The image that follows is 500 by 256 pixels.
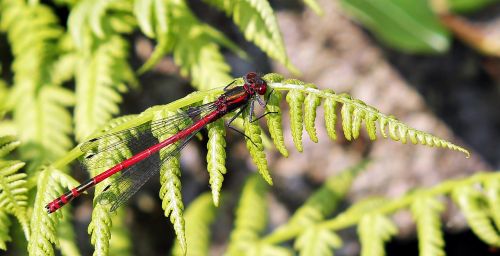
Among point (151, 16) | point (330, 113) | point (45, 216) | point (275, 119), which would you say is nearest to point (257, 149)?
point (275, 119)

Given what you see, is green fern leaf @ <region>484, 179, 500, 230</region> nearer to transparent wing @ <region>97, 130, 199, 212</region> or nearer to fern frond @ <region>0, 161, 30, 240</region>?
transparent wing @ <region>97, 130, 199, 212</region>

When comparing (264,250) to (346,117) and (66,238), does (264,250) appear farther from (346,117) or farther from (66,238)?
(346,117)

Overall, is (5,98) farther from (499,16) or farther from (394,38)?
(499,16)

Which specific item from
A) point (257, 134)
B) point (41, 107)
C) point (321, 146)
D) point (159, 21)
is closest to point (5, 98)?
point (41, 107)

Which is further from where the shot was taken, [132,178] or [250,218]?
[250,218]

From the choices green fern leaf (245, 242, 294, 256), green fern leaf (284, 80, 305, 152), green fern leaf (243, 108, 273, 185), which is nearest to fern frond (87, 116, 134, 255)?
green fern leaf (243, 108, 273, 185)
